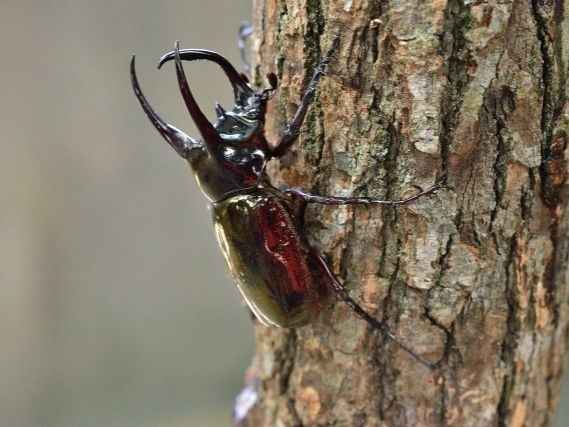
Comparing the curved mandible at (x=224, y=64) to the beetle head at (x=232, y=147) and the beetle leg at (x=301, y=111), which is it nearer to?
the beetle head at (x=232, y=147)

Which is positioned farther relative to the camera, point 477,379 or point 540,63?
point 477,379

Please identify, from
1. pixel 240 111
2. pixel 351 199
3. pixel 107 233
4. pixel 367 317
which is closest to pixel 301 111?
pixel 351 199

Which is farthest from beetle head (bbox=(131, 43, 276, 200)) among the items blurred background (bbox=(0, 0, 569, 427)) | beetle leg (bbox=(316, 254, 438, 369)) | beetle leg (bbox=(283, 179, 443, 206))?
blurred background (bbox=(0, 0, 569, 427))

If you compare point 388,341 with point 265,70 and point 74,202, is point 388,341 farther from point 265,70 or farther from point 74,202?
point 74,202

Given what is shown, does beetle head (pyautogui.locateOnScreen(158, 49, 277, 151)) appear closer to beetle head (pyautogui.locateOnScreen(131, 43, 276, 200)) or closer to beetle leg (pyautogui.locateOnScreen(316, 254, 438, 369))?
beetle head (pyautogui.locateOnScreen(131, 43, 276, 200))

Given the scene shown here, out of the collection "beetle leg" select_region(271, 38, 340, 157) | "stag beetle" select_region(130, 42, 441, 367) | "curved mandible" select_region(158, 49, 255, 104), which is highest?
"curved mandible" select_region(158, 49, 255, 104)

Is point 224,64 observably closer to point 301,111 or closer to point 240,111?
point 240,111

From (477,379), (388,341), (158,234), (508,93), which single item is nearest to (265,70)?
(508,93)
